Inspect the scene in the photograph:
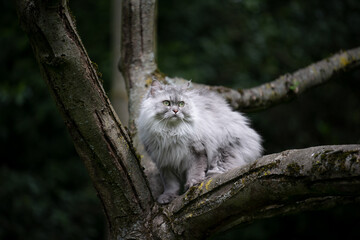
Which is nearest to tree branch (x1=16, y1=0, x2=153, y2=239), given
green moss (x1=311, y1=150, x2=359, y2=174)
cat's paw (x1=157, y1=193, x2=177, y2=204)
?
cat's paw (x1=157, y1=193, x2=177, y2=204)

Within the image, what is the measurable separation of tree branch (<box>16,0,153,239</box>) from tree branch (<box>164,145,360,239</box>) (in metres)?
0.35

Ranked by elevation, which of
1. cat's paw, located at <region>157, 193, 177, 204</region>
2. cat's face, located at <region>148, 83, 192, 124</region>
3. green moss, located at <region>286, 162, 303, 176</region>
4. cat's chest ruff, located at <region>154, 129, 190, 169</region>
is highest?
cat's face, located at <region>148, 83, 192, 124</region>

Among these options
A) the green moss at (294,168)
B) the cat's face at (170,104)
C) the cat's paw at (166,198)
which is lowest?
the cat's paw at (166,198)

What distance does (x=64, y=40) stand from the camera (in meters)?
2.03

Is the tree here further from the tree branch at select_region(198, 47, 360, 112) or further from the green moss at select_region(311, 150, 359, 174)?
the tree branch at select_region(198, 47, 360, 112)

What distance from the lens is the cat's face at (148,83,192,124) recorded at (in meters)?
3.26

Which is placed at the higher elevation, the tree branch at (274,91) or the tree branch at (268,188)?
the tree branch at (274,91)

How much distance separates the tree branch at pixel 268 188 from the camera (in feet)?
5.49

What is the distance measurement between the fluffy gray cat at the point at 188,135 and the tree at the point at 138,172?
578 mm

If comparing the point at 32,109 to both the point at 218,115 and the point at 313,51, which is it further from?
the point at 313,51

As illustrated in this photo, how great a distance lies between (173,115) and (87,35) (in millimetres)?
4711

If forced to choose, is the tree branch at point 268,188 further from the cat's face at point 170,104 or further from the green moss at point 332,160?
the cat's face at point 170,104

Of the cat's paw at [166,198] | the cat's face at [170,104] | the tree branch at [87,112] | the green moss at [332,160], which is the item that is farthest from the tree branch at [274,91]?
the green moss at [332,160]

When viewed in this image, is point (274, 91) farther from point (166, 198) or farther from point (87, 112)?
point (87, 112)
